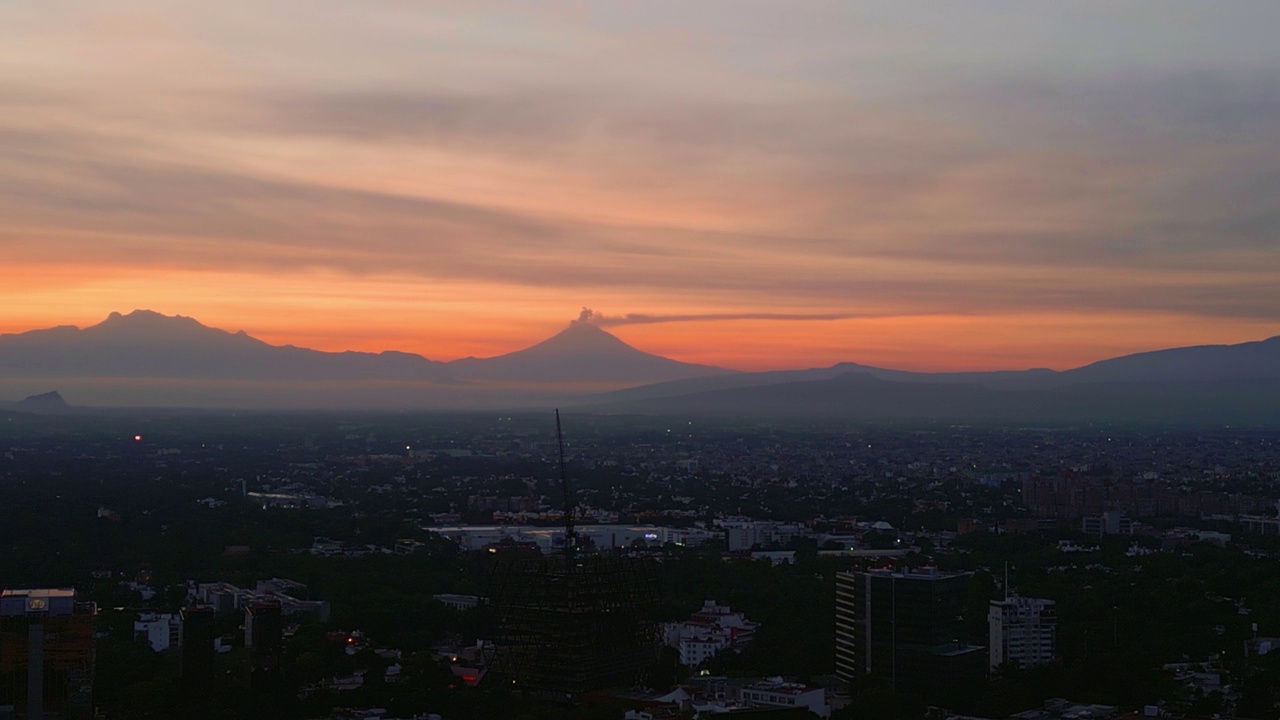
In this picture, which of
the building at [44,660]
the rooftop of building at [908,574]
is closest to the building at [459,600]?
the rooftop of building at [908,574]

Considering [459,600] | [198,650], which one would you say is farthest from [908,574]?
[459,600]

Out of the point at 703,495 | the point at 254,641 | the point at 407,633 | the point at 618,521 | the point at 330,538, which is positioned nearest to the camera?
the point at 254,641

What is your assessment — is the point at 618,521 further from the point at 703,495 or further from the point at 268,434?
the point at 268,434

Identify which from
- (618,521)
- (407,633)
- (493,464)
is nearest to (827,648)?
(407,633)

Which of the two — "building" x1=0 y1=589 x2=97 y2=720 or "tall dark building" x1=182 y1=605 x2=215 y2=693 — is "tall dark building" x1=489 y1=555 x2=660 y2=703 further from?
"building" x1=0 y1=589 x2=97 y2=720

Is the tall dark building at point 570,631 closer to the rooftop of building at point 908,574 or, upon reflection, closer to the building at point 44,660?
the rooftop of building at point 908,574

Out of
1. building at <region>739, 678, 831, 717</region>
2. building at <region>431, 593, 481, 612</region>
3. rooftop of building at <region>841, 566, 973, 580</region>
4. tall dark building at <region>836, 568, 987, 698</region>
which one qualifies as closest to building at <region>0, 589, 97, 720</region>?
building at <region>739, 678, 831, 717</region>
